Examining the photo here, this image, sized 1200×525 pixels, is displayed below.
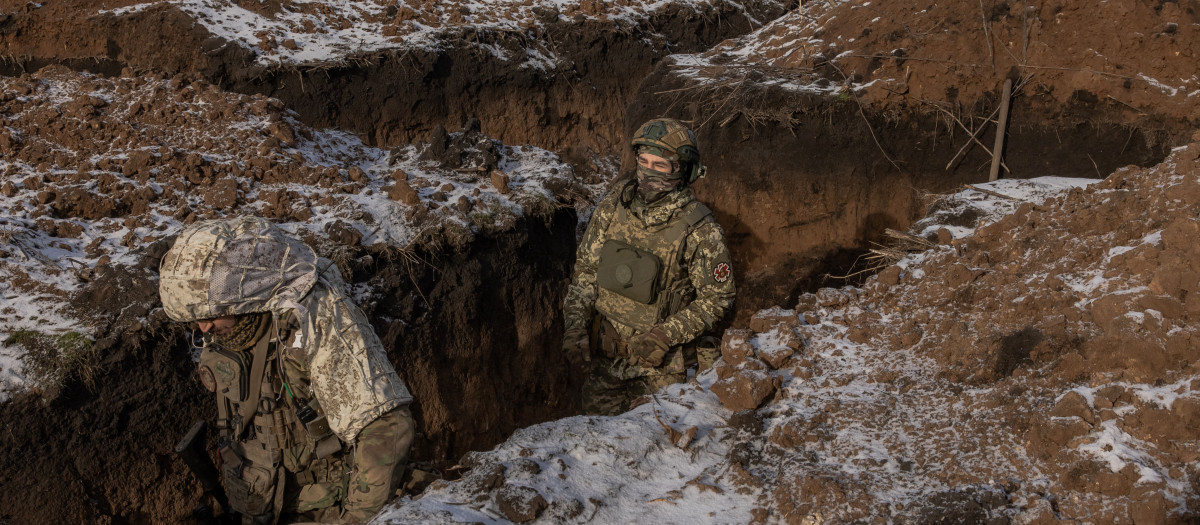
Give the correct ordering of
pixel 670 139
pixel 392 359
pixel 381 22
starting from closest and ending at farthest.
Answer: pixel 670 139 < pixel 392 359 < pixel 381 22

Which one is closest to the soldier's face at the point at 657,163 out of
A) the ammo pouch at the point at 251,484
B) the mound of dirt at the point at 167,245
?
the ammo pouch at the point at 251,484

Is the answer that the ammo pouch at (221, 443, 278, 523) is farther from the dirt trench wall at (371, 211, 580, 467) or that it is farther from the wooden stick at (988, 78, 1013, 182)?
the wooden stick at (988, 78, 1013, 182)

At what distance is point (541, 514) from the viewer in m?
2.67

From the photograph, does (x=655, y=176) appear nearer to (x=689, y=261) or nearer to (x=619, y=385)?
(x=689, y=261)

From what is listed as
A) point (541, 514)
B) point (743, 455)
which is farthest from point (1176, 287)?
point (541, 514)

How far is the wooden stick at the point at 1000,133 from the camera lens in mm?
7281

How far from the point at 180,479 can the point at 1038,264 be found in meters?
4.85

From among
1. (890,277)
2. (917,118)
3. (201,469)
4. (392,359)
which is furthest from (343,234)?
(917,118)

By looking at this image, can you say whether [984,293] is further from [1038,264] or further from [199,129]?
[199,129]

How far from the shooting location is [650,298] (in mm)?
4070

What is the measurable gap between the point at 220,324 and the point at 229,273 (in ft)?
0.78

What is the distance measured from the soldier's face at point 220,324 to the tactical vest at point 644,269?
195 cm

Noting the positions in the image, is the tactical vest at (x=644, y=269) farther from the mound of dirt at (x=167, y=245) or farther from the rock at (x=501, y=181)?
the rock at (x=501, y=181)

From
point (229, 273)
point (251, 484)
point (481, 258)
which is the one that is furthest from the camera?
point (481, 258)
